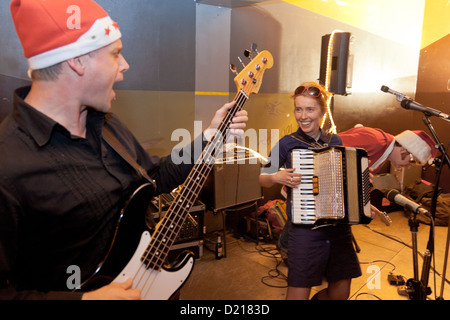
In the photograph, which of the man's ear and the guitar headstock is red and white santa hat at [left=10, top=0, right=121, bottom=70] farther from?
the guitar headstock

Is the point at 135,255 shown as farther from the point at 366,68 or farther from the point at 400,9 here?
the point at 400,9

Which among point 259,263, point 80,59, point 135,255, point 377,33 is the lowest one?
point 259,263

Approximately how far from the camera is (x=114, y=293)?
43.9 inches

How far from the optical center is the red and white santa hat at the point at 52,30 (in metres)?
1.20

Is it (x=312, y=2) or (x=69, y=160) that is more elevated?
(x=312, y=2)

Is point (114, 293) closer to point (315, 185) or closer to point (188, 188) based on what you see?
point (188, 188)

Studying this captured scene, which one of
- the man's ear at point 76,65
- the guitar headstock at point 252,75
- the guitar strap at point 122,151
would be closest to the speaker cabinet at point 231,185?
the guitar headstock at point 252,75

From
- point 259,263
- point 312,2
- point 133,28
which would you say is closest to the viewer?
point 133,28

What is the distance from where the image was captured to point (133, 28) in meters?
3.75

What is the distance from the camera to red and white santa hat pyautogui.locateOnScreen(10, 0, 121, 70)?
120 cm

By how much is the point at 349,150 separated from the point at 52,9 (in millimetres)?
1937

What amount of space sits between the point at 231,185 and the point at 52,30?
→ 3.16m

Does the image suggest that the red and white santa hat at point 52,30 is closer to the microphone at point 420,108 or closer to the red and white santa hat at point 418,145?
the microphone at point 420,108
